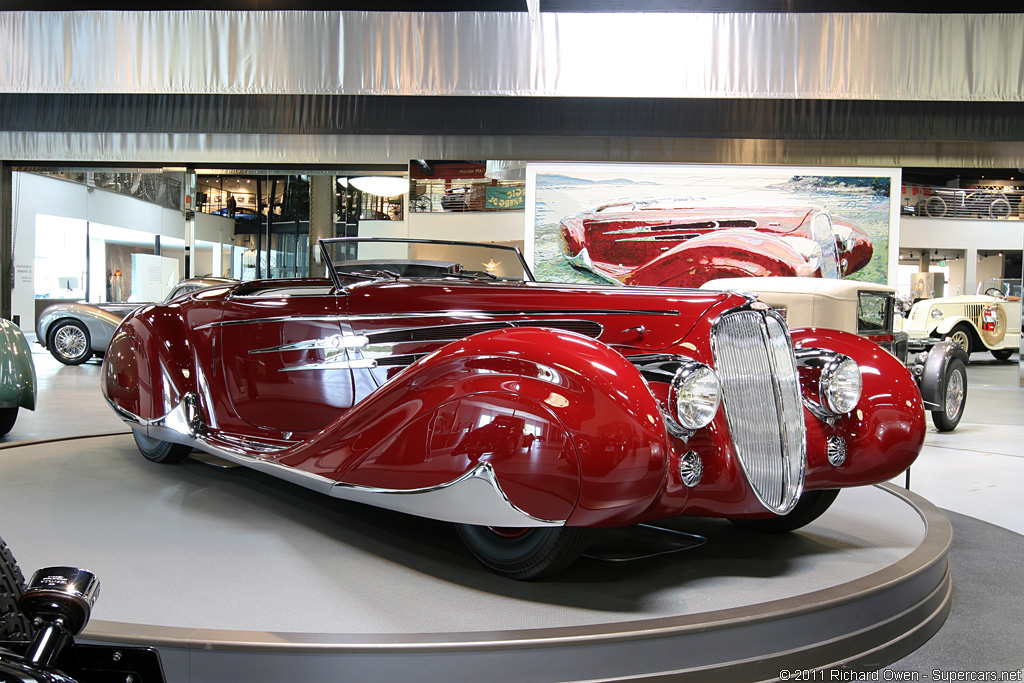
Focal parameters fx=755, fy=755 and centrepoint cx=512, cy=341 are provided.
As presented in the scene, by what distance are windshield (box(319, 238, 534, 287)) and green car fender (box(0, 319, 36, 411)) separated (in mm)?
2690

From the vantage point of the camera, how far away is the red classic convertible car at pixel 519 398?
1.83 meters

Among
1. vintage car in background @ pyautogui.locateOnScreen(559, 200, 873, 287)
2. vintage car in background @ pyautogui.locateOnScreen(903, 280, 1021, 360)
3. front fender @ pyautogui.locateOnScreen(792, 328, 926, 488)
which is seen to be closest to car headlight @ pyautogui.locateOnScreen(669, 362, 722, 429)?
front fender @ pyautogui.locateOnScreen(792, 328, 926, 488)

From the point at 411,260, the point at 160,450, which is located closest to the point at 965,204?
the point at 411,260

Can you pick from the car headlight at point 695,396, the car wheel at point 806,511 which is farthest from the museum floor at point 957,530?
the car headlight at point 695,396

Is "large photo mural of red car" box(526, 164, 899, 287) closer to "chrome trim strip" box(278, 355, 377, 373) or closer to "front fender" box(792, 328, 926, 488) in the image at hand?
"chrome trim strip" box(278, 355, 377, 373)

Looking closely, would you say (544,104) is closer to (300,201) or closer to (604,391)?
(300,201)

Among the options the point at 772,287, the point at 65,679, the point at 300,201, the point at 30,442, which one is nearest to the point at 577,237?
the point at 772,287

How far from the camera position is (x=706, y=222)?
8320mm

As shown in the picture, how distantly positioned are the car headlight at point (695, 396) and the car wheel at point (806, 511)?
73 cm

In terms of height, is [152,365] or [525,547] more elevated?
[152,365]

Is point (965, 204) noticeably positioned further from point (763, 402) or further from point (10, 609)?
point (10, 609)

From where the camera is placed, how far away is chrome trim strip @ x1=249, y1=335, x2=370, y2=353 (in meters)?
2.79

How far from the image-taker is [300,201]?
9.82m

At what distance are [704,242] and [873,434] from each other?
6.20m
